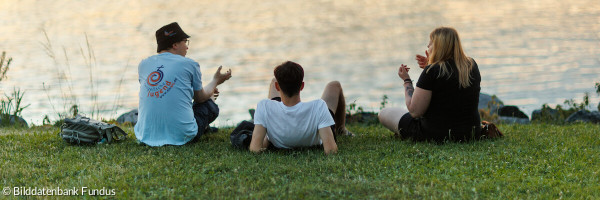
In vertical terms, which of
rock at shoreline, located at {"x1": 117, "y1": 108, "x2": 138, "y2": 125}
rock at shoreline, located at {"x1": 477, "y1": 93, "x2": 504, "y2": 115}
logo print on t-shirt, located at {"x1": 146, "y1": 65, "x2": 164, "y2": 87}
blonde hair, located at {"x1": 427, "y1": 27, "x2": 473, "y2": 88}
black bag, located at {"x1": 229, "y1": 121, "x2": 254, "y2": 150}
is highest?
blonde hair, located at {"x1": 427, "y1": 27, "x2": 473, "y2": 88}

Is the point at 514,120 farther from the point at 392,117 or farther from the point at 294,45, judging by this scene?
the point at 294,45

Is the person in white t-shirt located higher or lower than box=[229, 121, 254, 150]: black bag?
higher

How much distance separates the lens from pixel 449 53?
657 cm

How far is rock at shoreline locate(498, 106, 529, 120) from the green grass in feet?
11.5

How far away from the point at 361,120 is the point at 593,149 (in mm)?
3779

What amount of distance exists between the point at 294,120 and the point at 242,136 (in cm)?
66

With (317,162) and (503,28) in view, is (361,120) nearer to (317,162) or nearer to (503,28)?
(317,162)

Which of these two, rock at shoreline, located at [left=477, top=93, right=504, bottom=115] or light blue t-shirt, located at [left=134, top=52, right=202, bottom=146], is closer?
light blue t-shirt, located at [left=134, top=52, right=202, bottom=146]

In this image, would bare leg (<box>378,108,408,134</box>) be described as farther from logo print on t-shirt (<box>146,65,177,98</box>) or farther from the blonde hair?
logo print on t-shirt (<box>146,65,177,98</box>)

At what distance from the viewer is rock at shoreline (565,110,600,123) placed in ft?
31.3

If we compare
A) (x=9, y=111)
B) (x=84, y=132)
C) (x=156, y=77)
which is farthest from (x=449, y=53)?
(x=9, y=111)

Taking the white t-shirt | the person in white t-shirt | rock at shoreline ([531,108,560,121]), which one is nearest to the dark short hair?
the person in white t-shirt

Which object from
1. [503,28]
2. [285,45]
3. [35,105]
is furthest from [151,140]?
[503,28]

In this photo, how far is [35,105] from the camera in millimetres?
12125
